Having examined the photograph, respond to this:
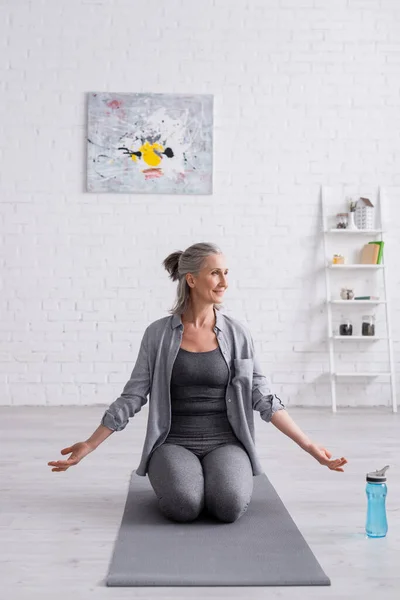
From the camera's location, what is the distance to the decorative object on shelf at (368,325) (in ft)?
18.9

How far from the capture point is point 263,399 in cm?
296

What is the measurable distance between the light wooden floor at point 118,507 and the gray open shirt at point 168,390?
33 cm

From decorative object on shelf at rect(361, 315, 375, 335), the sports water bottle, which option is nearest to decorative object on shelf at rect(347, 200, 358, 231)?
decorative object on shelf at rect(361, 315, 375, 335)

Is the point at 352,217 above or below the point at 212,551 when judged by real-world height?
above

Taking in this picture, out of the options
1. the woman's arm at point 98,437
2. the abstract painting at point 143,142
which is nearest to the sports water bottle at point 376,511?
the woman's arm at point 98,437

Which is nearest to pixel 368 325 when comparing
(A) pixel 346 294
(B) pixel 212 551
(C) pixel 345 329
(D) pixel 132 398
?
(C) pixel 345 329

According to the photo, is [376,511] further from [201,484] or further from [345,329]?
[345,329]

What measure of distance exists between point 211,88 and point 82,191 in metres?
1.21

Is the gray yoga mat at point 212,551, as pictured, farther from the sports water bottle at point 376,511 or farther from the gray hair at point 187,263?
the gray hair at point 187,263

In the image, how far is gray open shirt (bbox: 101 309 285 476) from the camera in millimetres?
2926

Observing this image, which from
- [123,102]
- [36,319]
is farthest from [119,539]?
[123,102]

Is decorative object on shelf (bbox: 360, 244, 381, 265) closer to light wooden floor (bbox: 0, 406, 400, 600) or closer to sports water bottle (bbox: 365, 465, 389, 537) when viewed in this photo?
light wooden floor (bbox: 0, 406, 400, 600)

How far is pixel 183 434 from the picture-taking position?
2.97 metres

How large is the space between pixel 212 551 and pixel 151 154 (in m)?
3.82
